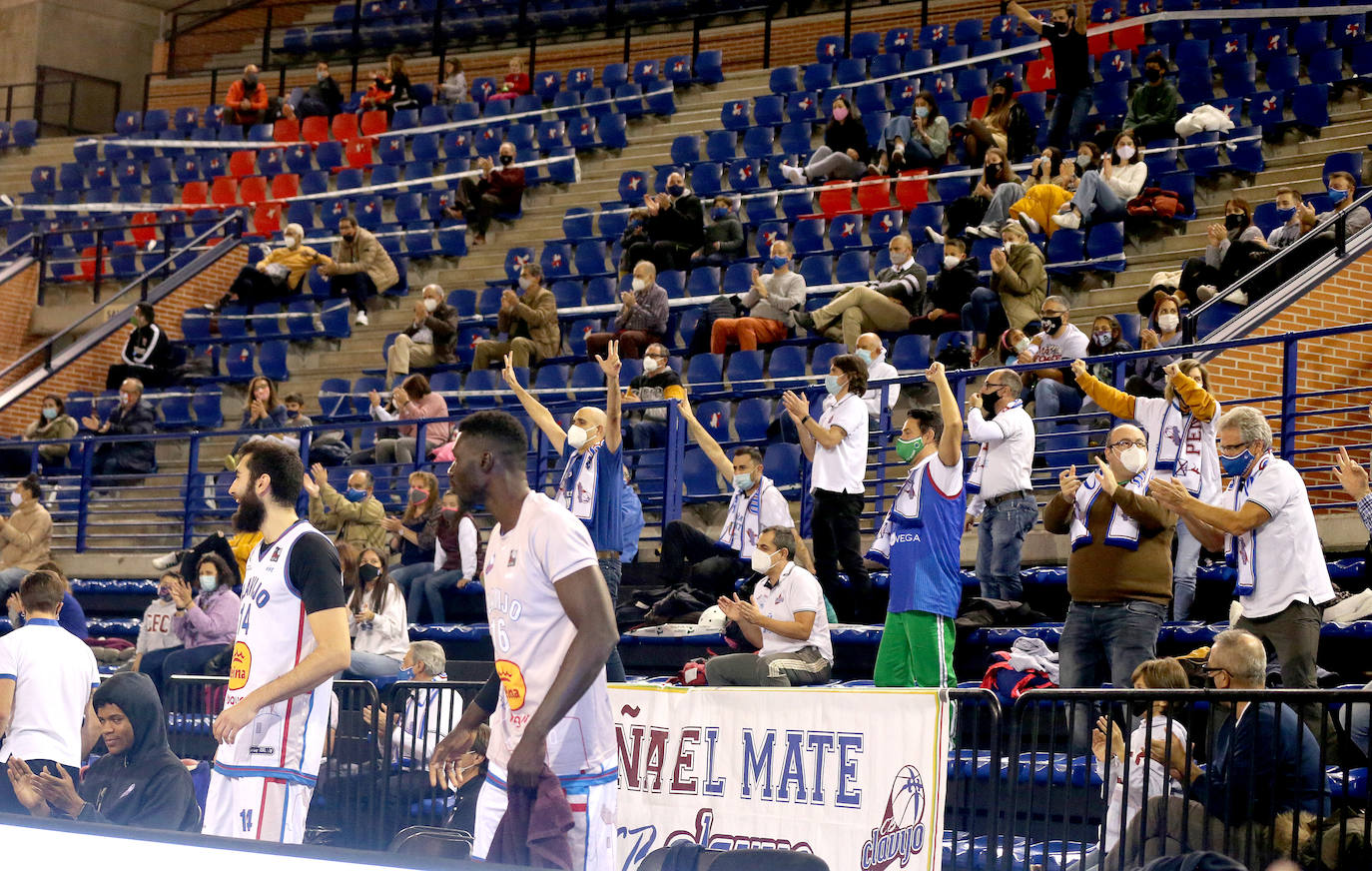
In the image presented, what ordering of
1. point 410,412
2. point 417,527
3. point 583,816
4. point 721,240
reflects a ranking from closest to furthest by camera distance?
point 583,816 < point 417,527 < point 410,412 < point 721,240

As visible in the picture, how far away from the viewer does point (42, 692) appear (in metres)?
7.45

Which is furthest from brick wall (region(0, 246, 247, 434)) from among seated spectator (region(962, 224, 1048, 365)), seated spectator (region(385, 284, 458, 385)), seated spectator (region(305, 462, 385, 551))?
seated spectator (region(962, 224, 1048, 365))

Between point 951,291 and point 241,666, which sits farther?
point 951,291

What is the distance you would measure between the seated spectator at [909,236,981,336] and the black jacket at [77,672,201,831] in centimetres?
875

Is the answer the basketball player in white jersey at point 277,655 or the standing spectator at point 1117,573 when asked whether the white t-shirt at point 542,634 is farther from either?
the standing spectator at point 1117,573

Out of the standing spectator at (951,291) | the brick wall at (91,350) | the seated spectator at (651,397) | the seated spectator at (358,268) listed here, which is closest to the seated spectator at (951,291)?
the standing spectator at (951,291)

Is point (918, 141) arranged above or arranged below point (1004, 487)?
above

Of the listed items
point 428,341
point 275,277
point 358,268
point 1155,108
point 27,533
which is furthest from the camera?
point 275,277

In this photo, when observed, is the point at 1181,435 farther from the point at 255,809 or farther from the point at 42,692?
the point at 42,692

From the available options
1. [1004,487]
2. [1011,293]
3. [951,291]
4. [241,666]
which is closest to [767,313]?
[951,291]

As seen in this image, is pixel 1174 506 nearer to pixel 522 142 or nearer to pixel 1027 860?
pixel 1027 860

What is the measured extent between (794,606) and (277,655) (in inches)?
179

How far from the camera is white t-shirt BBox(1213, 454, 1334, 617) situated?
7895 millimetres

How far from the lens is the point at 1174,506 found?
7.90 metres
